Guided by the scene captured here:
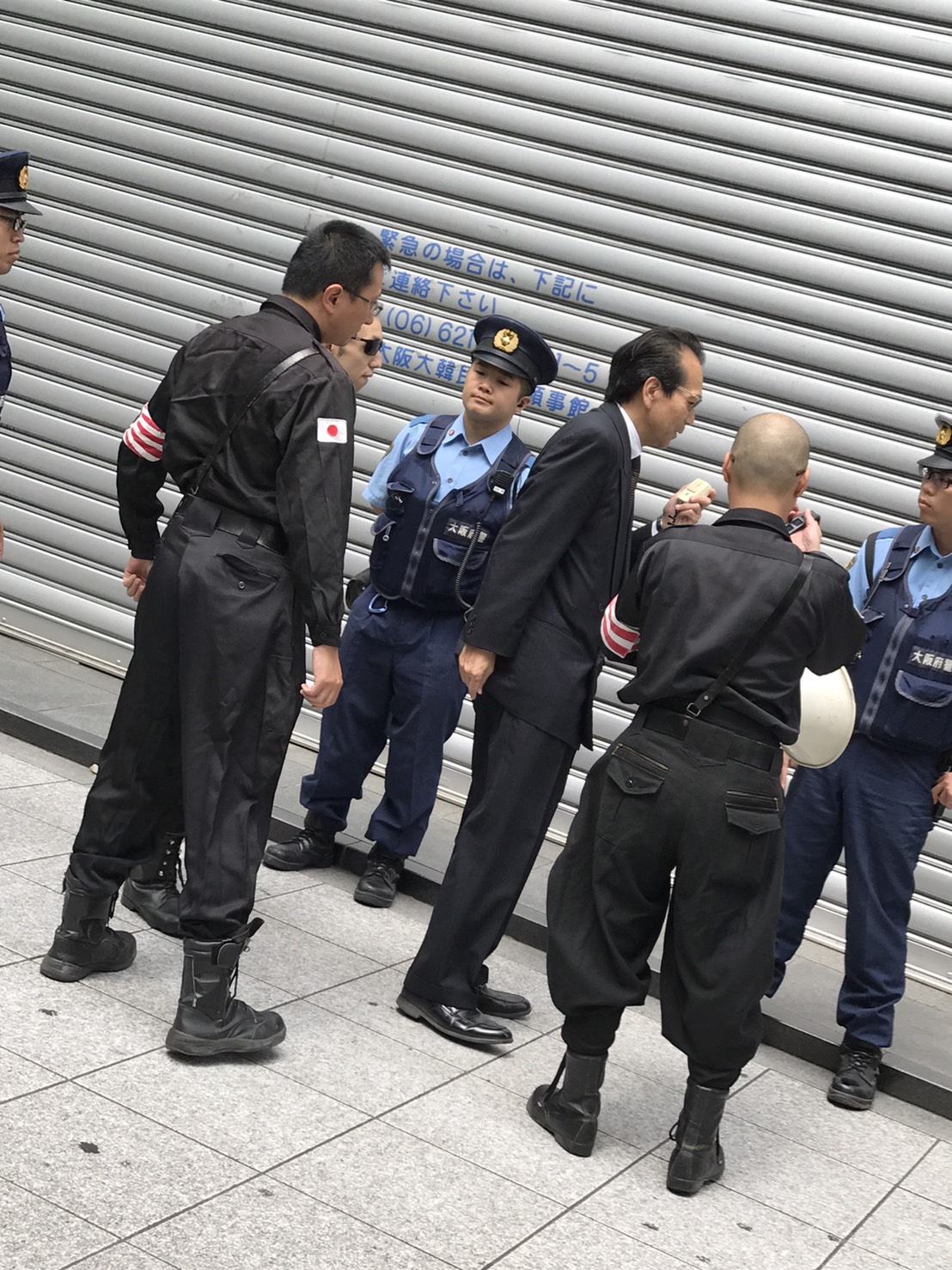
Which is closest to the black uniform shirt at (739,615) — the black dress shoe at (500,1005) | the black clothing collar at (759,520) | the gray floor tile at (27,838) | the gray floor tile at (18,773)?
the black clothing collar at (759,520)

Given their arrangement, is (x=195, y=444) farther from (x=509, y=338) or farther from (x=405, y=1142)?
(x=405, y=1142)

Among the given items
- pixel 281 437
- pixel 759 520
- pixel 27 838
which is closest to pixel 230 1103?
pixel 281 437

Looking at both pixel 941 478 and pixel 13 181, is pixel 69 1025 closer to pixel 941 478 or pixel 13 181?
pixel 13 181

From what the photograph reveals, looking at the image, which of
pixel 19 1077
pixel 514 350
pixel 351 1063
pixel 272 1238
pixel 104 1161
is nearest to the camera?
pixel 272 1238

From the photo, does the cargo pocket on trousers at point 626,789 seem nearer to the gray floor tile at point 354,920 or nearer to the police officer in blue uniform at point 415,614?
the gray floor tile at point 354,920

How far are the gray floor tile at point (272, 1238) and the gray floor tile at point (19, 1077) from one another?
59cm

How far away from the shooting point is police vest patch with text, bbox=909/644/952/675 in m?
4.65

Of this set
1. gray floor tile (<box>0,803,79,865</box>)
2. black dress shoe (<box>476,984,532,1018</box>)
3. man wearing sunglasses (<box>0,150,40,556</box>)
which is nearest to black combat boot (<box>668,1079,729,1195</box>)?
black dress shoe (<box>476,984,532,1018</box>)

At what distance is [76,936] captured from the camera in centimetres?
414

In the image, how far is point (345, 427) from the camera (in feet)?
12.9

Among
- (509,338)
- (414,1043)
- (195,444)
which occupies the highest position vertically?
(509,338)

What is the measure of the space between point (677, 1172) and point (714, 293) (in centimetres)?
390

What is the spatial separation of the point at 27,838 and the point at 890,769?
297 centimetres

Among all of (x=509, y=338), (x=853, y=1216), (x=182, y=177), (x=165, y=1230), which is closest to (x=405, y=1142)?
(x=165, y=1230)
